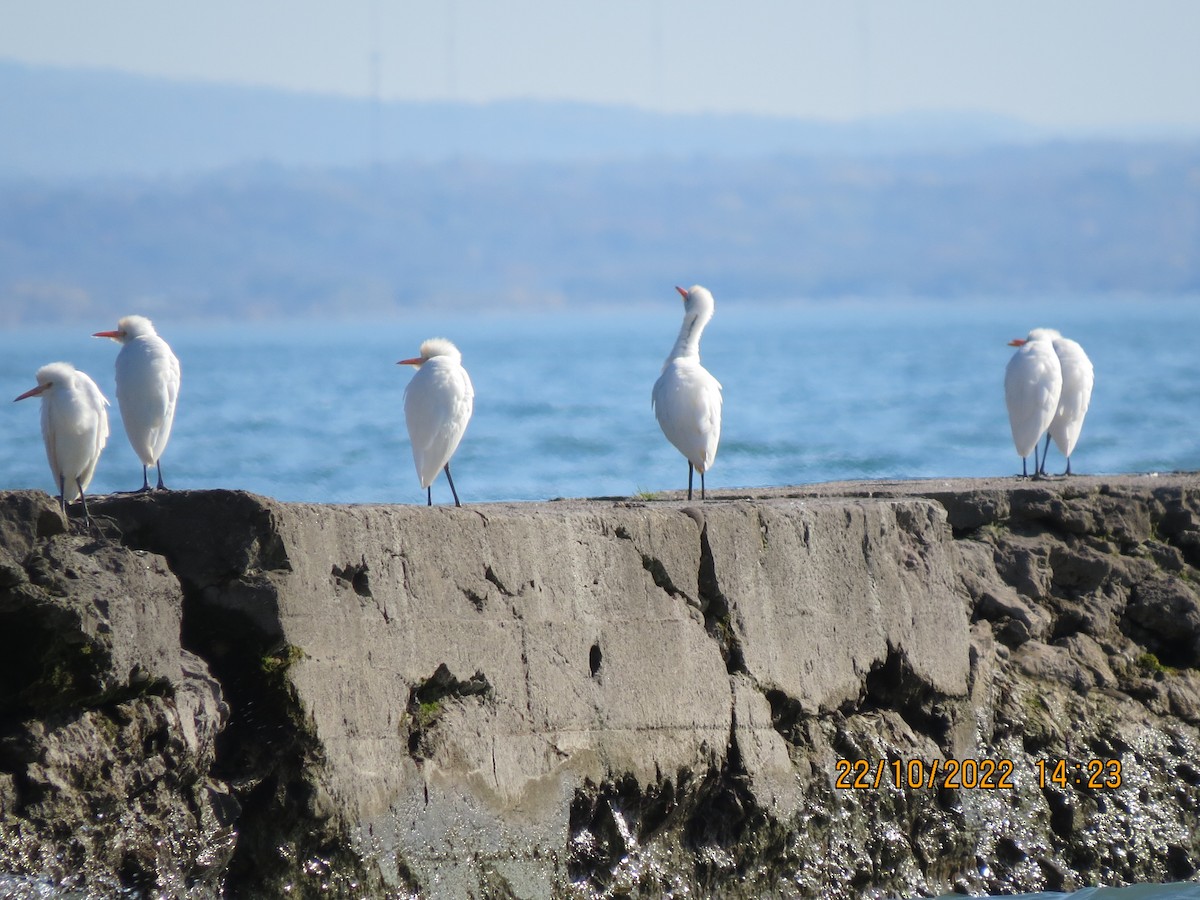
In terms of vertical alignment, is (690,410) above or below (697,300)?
below

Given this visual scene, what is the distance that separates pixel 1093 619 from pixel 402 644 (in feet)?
13.2

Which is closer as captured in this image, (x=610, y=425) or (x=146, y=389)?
(x=146, y=389)

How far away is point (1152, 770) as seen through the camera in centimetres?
766

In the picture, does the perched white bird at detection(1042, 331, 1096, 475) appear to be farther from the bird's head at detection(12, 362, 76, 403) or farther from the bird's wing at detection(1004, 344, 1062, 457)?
the bird's head at detection(12, 362, 76, 403)

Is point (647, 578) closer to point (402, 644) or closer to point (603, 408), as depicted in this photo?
point (402, 644)

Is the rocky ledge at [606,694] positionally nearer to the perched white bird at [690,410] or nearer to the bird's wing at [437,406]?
the perched white bird at [690,410]

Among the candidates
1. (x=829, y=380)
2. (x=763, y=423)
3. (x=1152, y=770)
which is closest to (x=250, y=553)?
(x=1152, y=770)

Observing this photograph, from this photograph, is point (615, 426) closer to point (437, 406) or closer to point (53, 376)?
point (437, 406)

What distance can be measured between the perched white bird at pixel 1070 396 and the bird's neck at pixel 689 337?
3.10 metres

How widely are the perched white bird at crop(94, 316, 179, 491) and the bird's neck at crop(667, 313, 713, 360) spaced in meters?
3.16

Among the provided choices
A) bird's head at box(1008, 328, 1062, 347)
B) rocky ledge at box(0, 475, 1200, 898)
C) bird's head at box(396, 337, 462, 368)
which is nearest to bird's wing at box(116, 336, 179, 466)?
bird's head at box(396, 337, 462, 368)

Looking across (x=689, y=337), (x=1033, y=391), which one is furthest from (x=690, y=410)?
(x=1033, y=391)

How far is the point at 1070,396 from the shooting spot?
37.6 ft

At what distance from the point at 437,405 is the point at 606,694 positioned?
7.41 feet
